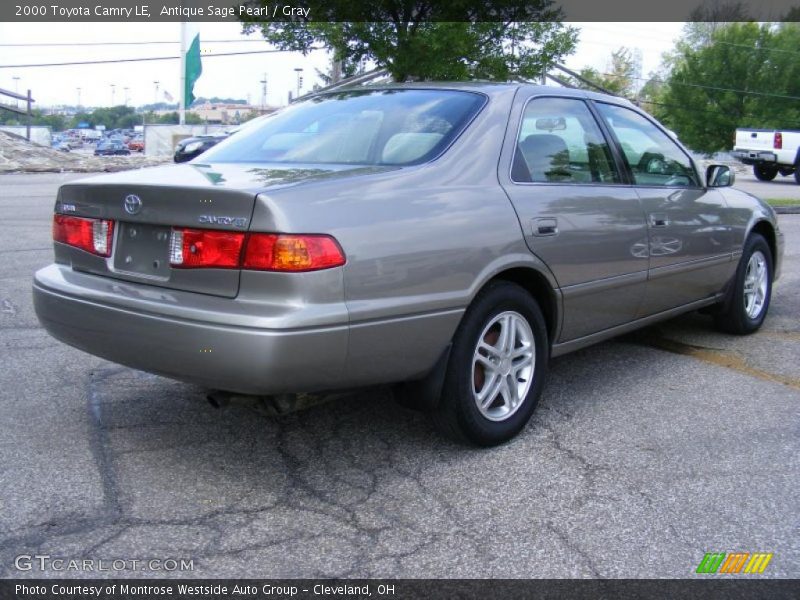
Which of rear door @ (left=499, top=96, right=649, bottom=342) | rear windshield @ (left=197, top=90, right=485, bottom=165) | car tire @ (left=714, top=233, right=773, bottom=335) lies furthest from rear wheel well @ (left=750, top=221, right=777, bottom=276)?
rear windshield @ (left=197, top=90, right=485, bottom=165)

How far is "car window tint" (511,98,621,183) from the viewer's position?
3.81m

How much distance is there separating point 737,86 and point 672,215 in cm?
4171

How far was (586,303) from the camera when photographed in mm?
3986

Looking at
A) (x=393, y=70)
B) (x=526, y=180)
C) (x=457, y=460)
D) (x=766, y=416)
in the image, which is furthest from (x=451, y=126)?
(x=393, y=70)

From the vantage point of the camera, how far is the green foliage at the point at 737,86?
133 feet

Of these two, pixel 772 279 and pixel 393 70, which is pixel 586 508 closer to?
pixel 772 279

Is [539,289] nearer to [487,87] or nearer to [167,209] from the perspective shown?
[487,87]

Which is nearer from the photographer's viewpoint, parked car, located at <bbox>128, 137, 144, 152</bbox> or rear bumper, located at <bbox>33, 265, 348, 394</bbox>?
rear bumper, located at <bbox>33, 265, 348, 394</bbox>

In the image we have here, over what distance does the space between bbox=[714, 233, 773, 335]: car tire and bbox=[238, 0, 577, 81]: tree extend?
8.06 m

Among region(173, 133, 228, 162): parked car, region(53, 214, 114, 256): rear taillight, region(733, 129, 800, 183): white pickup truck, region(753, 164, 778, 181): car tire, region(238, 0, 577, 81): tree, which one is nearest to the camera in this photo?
region(53, 214, 114, 256): rear taillight

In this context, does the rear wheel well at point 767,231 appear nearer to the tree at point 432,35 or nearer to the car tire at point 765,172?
the tree at point 432,35

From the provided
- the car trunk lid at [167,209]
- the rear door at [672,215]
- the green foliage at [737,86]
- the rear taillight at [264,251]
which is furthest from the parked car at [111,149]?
the rear taillight at [264,251]

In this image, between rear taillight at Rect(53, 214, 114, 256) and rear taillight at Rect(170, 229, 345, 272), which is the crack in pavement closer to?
rear taillight at Rect(170, 229, 345, 272)

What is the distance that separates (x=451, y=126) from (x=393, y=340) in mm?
1112
